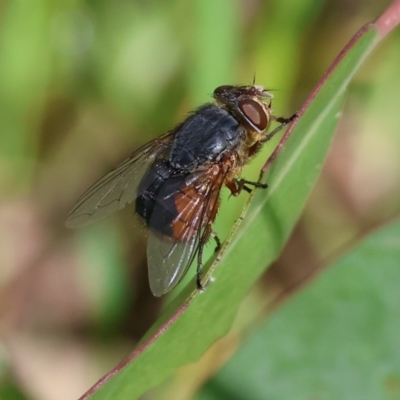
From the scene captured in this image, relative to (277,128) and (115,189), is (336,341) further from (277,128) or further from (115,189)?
(115,189)

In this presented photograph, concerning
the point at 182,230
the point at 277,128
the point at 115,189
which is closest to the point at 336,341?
the point at 182,230

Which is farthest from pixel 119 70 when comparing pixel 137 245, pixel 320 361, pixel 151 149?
pixel 320 361

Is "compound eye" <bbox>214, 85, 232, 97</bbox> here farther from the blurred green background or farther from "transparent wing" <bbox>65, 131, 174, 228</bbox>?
the blurred green background

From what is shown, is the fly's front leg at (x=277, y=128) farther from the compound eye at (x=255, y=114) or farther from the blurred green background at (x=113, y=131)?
the blurred green background at (x=113, y=131)

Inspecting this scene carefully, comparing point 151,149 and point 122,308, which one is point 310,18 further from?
point 122,308

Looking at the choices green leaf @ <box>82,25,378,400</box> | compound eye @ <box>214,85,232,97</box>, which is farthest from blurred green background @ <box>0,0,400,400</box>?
green leaf @ <box>82,25,378,400</box>

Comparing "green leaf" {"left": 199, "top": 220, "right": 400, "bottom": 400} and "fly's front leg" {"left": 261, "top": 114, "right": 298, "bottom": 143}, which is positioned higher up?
"fly's front leg" {"left": 261, "top": 114, "right": 298, "bottom": 143}

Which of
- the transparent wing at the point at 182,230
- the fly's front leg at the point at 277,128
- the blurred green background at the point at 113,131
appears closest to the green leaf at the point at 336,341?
the transparent wing at the point at 182,230
